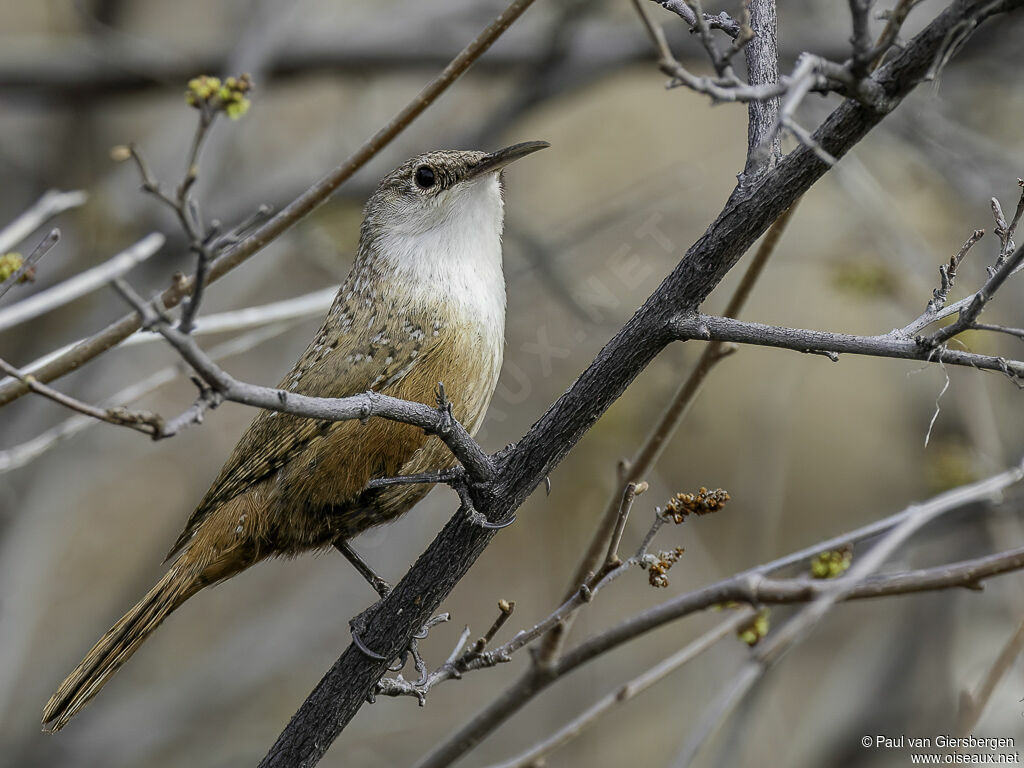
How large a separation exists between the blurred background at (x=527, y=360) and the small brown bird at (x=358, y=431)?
1491 mm

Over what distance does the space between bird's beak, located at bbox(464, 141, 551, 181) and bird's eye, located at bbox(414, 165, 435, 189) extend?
0.19 metres

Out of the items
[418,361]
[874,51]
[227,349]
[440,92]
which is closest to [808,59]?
[874,51]

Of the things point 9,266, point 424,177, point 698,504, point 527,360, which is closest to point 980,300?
point 698,504

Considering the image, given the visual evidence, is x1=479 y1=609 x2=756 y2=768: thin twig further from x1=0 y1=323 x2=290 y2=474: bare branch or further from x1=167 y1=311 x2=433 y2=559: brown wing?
x1=167 y1=311 x2=433 y2=559: brown wing

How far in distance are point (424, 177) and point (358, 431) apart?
1.16 metres

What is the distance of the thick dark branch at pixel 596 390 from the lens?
1906mm

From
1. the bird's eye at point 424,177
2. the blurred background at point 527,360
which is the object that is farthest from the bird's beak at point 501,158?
the blurred background at point 527,360

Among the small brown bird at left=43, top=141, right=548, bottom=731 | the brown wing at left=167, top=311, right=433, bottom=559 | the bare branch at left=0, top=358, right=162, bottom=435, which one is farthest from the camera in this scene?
the brown wing at left=167, top=311, right=433, bottom=559

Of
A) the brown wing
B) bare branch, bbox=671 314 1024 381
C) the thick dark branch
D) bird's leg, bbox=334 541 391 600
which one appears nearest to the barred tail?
the brown wing

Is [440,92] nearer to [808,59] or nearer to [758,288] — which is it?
[808,59]

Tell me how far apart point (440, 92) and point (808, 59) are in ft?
2.45

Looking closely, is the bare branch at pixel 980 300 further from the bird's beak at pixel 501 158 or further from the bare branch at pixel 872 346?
the bird's beak at pixel 501 158

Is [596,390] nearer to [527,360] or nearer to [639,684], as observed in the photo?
[639,684]

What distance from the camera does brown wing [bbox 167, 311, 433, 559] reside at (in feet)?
10.9
